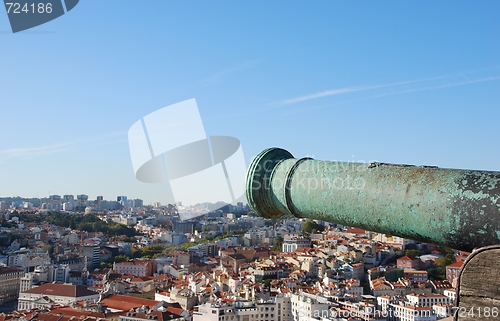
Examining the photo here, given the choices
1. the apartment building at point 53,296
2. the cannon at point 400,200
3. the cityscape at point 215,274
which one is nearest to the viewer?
the cannon at point 400,200

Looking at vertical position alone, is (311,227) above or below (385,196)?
below

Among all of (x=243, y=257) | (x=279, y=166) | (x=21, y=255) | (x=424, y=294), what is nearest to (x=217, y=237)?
(x=243, y=257)

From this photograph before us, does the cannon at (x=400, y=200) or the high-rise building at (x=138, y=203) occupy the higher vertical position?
the cannon at (x=400, y=200)

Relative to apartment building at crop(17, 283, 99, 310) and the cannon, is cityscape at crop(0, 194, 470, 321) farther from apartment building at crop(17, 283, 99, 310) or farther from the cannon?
the cannon

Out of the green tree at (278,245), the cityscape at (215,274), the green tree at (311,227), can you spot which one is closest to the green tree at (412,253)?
the cityscape at (215,274)

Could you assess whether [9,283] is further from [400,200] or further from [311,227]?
[400,200]

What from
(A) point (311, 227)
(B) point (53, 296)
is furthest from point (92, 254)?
(A) point (311, 227)

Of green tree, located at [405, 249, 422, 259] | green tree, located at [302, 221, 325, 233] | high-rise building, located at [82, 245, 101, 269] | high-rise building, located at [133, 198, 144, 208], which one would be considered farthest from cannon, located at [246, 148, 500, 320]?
high-rise building, located at [133, 198, 144, 208]

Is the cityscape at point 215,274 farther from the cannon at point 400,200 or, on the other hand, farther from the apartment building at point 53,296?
the cannon at point 400,200
